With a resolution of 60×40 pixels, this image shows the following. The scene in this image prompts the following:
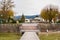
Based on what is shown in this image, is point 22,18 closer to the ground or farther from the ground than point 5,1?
closer to the ground

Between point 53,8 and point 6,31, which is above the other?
point 53,8

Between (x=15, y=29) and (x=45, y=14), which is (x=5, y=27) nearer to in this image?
(x=15, y=29)

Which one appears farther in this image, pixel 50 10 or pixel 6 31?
pixel 50 10

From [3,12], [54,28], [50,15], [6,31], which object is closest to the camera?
[6,31]

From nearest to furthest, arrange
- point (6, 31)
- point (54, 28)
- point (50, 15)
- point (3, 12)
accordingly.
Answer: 1. point (6, 31)
2. point (54, 28)
3. point (3, 12)
4. point (50, 15)

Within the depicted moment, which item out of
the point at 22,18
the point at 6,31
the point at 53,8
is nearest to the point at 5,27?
the point at 6,31

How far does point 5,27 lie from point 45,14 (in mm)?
10149

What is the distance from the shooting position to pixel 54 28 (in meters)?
15.8

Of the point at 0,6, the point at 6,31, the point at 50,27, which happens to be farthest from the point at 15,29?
the point at 0,6

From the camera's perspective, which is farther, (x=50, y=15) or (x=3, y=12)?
(x=50, y=15)

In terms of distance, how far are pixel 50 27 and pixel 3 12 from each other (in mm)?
6102

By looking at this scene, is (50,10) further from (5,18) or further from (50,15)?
(5,18)

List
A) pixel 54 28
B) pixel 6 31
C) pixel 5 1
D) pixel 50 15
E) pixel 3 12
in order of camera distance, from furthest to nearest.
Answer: pixel 50 15
pixel 3 12
pixel 5 1
pixel 54 28
pixel 6 31

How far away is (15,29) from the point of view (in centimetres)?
1489
